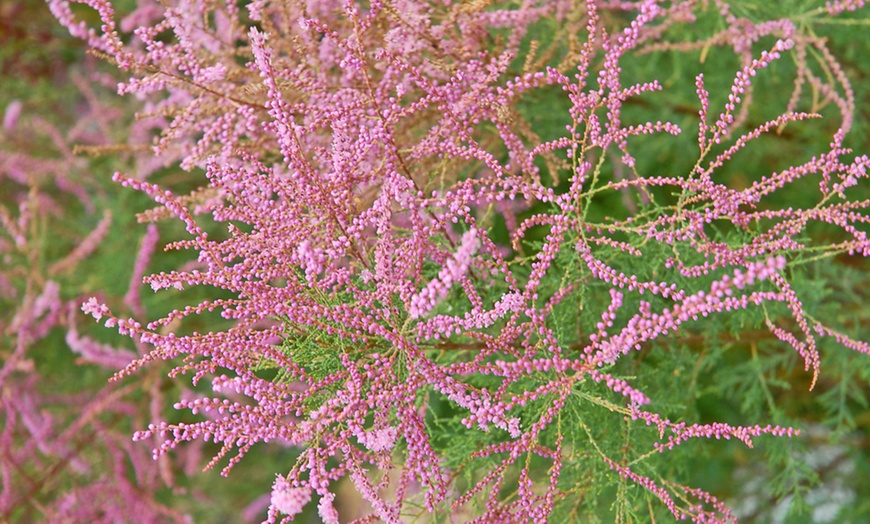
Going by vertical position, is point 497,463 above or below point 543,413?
below

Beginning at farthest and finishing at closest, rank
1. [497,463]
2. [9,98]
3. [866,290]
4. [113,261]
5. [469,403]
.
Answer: [9,98], [113,261], [866,290], [497,463], [469,403]

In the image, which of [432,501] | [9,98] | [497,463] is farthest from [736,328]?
Answer: [9,98]

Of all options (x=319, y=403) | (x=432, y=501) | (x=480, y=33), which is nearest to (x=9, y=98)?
(x=480, y=33)

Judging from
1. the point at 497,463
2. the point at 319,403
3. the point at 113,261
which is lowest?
the point at 497,463

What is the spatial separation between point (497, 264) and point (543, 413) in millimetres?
159

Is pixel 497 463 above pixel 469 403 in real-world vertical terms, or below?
below

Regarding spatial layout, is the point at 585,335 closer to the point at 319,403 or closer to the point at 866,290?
the point at 319,403

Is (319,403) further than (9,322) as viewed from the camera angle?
No

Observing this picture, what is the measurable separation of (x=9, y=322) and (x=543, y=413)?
4.50 feet

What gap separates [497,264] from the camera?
778 mm

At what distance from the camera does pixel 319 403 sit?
2.57ft

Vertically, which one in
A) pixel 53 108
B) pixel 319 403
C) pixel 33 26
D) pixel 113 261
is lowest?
pixel 113 261

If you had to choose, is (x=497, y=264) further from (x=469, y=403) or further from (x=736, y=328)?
(x=736, y=328)

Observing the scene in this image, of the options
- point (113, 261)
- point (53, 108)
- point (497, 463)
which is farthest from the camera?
point (53, 108)
